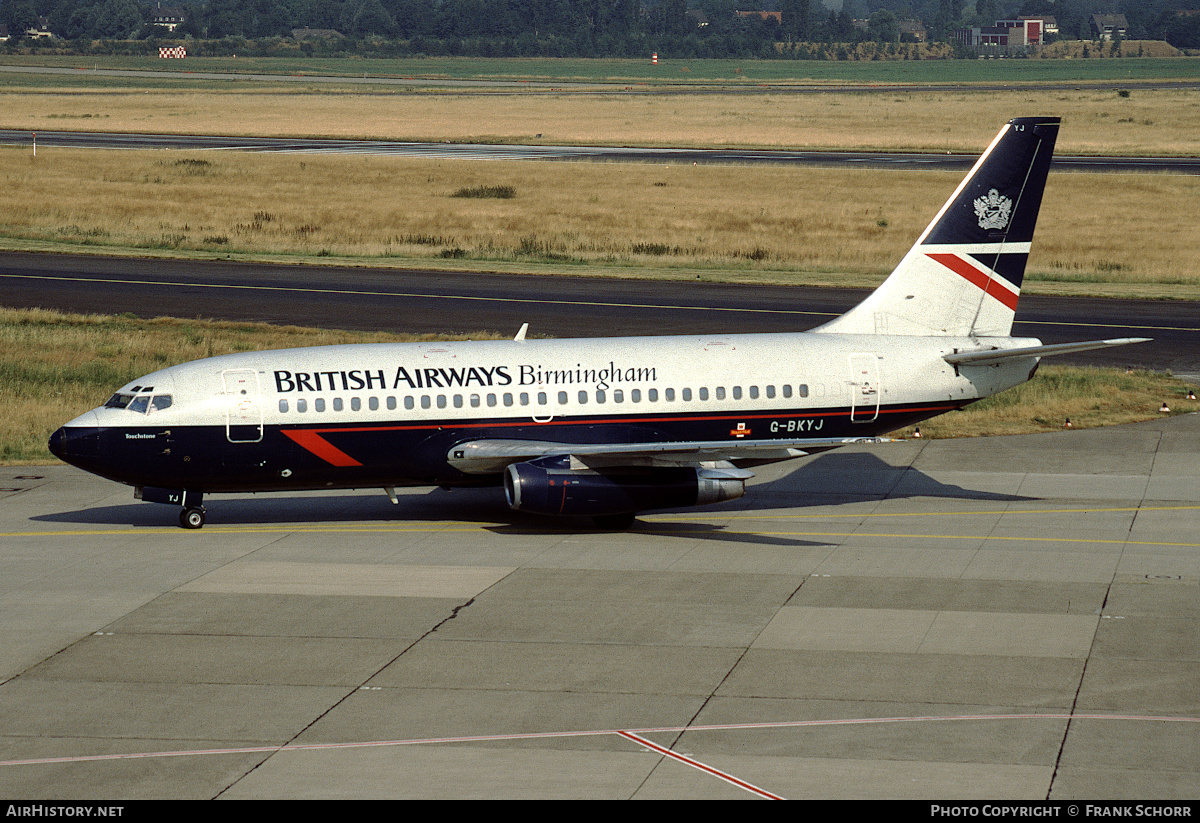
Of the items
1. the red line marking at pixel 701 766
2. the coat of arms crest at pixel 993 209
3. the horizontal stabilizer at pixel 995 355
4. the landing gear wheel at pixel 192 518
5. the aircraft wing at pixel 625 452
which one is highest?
the coat of arms crest at pixel 993 209

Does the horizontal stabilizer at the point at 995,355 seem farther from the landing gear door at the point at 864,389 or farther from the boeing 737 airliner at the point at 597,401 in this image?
the landing gear door at the point at 864,389

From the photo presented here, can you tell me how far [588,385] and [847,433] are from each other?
652cm

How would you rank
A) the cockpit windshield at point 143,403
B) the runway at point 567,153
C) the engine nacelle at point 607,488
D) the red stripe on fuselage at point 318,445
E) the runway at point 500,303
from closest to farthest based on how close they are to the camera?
the engine nacelle at point 607,488 < the cockpit windshield at point 143,403 < the red stripe on fuselage at point 318,445 < the runway at point 500,303 < the runway at point 567,153

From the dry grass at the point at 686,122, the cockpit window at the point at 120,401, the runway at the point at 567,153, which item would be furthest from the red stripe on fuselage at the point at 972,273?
the dry grass at the point at 686,122

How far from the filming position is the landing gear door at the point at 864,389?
34062 mm

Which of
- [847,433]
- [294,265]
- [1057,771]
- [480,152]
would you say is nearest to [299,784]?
[1057,771]

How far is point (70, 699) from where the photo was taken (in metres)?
22.2

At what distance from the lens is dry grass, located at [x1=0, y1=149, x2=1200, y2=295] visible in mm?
79875

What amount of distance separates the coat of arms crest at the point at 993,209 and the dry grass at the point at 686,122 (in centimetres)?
10310

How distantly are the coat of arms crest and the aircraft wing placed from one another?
8196mm

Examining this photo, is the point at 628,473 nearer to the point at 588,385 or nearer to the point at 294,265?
the point at 588,385

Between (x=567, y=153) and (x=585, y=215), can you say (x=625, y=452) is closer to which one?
(x=585, y=215)

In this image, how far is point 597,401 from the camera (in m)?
33.1

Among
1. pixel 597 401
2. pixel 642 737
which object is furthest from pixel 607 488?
pixel 642 737
